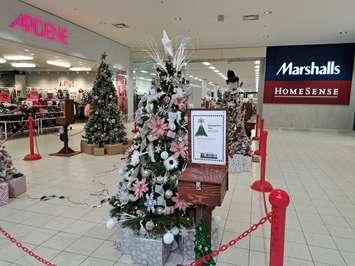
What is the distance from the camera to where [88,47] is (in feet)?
32.4

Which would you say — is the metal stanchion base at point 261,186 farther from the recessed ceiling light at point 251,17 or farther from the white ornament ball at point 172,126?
the recessed ceiling light at point 251,17

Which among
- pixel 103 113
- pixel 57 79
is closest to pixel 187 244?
pixel 103 113

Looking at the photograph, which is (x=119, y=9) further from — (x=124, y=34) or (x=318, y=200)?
(x=318, y=200)

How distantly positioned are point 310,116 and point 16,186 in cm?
1161

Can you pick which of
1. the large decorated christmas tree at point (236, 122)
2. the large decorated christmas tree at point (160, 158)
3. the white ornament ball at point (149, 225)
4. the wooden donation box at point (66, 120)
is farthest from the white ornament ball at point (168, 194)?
the wooden donation box at point (66, 120)

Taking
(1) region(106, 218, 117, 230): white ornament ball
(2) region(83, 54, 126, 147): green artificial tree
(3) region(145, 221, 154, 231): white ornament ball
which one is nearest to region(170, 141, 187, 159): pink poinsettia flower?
(3) region(145, 221, 154, 231): white ornament ball

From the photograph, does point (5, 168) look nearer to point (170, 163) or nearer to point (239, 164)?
point (170, 163)

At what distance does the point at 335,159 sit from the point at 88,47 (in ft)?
28.5

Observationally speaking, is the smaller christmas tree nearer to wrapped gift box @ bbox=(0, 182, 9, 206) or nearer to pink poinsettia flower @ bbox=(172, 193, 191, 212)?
wrapped gift box @ bbox=(0, 182, 9, 206)

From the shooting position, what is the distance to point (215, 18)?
818 centimetres

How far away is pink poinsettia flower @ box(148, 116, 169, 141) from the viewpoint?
225cm

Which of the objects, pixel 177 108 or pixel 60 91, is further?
pixel 60 91

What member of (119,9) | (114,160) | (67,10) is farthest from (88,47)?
(114,160)

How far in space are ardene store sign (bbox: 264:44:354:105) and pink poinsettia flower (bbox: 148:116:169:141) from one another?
11067mm
